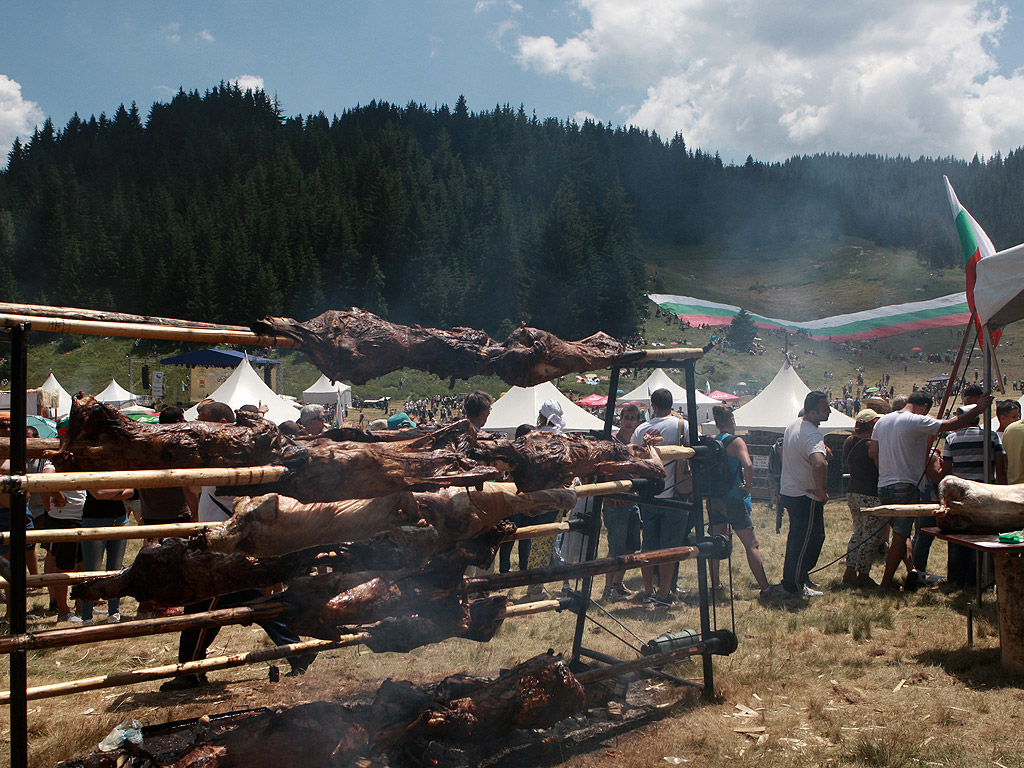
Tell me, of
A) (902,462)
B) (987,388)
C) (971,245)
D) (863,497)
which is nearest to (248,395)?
(863,497)

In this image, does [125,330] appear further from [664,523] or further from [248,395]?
A: [248,395]

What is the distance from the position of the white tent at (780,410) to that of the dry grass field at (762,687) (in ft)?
27.3

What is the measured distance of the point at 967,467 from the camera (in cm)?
748

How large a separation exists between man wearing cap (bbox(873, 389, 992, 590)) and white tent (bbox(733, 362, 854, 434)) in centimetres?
768

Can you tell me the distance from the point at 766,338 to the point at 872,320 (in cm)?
1094

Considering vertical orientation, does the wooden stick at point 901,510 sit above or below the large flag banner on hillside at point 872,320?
below

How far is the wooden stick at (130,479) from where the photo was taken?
2.37 m

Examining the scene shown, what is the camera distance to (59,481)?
2379 millimetres

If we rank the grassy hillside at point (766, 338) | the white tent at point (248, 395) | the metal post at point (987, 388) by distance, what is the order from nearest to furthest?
the metal post at point (987, 388) < the white tent at point (248, 395) < the grassy hillside at point (766, 338)

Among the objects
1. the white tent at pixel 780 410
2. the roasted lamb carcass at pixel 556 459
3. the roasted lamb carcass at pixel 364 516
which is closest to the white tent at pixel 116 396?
the white tent at pixel 780 410

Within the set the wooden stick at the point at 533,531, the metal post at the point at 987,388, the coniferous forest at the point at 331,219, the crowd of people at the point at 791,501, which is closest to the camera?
the wooden stick at the point at 533,531

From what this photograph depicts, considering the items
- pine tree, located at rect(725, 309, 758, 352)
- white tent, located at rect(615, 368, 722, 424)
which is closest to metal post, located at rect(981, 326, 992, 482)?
white tent, located at rect(615, 368, 722, 424)

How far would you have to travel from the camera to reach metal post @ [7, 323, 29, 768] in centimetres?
244

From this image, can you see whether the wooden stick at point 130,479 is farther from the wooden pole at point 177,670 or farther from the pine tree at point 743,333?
the pine tree at point 743,333
